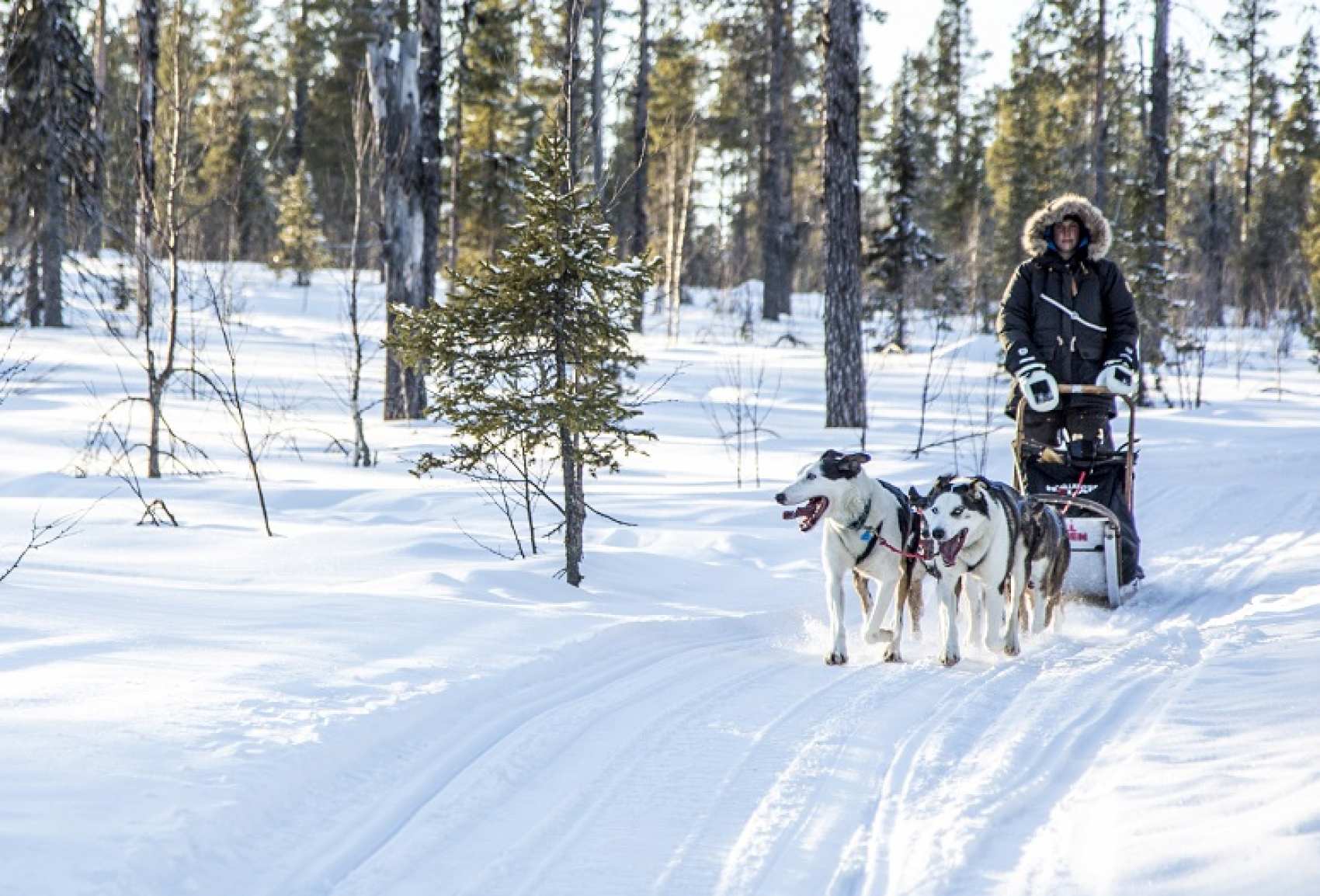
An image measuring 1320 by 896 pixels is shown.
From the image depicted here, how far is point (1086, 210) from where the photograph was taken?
7.06 m

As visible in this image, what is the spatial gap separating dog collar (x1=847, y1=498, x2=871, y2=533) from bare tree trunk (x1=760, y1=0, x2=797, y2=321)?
21939 mm

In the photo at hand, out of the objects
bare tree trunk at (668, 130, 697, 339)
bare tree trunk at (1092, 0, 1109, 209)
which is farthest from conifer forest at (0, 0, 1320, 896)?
bare tree trunk at (668, 130, 697, 339)

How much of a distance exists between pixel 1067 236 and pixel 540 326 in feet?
11.3

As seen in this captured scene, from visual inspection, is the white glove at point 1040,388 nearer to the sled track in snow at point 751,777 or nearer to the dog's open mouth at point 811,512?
the sled track in snow at point 751,777

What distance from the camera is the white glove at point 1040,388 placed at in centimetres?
665

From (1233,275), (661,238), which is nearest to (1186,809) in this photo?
(661,238)

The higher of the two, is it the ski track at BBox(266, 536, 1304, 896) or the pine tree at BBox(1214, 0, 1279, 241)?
the pine tree at BBox(1214, 0, 1279, 241)

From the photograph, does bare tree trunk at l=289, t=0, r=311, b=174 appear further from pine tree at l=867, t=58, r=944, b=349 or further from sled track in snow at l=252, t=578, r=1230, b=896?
sled track in snow at l=252, t=578, r=1230, b=896

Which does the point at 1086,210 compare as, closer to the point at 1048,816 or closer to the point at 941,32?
the point at 1048,816

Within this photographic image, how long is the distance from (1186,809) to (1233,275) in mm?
49110

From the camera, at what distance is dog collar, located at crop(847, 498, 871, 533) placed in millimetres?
5621

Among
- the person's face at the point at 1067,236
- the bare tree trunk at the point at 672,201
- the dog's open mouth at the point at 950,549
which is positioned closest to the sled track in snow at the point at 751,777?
the dog's open mouth at the point at 950,549

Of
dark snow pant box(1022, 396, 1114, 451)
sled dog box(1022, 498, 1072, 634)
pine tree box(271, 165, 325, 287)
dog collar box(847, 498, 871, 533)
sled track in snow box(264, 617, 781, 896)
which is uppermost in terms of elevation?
pine tree box(271, 165, 325, 287)

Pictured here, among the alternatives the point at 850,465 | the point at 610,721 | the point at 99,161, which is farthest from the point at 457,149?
the point at 610,721
